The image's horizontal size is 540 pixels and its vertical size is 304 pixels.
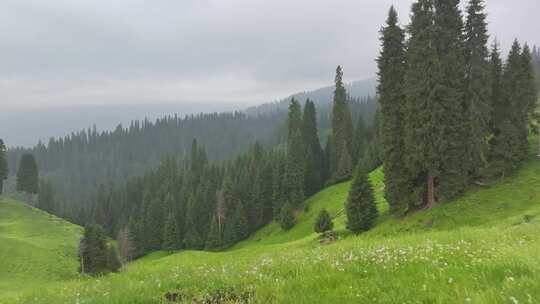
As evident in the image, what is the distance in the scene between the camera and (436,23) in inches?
1766

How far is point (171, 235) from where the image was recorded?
351 ft

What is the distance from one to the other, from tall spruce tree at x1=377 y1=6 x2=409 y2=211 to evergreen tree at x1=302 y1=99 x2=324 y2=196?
55207 mm

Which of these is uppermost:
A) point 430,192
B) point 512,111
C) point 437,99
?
point 437,99

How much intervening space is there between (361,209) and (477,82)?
19.3 metres

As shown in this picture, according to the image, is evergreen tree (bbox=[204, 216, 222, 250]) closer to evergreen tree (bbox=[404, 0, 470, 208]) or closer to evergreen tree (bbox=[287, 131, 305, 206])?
evergreen tree (bbox=[287, 131, 305, 206])

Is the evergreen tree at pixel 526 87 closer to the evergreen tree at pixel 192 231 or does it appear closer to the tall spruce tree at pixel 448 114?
the tall spruce tree at pixel 448 114

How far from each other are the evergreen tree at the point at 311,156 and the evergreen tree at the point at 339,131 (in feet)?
15.4

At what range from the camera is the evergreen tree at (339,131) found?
337 feet

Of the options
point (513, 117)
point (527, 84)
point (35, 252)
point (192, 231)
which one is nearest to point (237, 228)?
point (192, 231)

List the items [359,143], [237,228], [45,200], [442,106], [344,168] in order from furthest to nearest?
[45,200]
[359,143]
[237,228]
[344,168]
[442,106]

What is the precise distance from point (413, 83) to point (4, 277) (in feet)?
186

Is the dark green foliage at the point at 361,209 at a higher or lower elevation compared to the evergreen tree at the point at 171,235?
higher

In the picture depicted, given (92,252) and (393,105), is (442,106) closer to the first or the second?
(393,105)

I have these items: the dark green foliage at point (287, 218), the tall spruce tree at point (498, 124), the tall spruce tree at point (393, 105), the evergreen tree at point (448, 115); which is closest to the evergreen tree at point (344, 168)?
the dark green foliage at point (287, 218)
